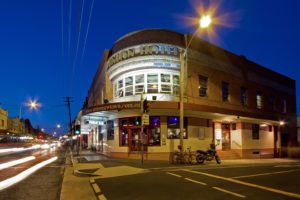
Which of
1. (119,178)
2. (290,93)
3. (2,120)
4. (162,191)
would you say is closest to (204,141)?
(119,178)

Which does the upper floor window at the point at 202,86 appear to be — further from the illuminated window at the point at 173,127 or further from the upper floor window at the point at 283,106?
the upper floor window at the point at 283,106

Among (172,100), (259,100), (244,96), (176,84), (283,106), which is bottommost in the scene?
(172,100)

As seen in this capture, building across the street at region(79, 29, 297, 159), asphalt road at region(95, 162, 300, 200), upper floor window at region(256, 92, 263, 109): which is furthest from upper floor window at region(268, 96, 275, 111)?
asphalt road at region(95, 162, 300, 200)

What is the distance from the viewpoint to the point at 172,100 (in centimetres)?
2467

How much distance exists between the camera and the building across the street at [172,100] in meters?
23.8

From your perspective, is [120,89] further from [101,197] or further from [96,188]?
[101,197]

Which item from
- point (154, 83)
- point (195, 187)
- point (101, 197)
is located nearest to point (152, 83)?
point (154, 83)

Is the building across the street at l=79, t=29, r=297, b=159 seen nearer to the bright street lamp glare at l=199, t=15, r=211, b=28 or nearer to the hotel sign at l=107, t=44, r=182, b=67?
the hotel sign at l=107, t=44, r=182, b=67

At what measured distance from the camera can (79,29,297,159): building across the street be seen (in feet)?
78.2

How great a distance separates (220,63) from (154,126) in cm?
982

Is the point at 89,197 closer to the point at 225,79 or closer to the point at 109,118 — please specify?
the point at 109,118

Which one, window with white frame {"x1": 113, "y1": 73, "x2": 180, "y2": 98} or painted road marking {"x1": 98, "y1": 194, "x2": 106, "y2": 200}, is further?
window with white frame {"x1": 113, "y1": 73, "x2": 180, "y2": 98}

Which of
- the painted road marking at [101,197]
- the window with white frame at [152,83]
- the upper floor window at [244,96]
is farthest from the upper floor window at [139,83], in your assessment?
the painted road marking at [101,197]

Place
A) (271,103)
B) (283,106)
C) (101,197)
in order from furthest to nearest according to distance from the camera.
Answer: (283,106)
(271,103)
(101,197)
